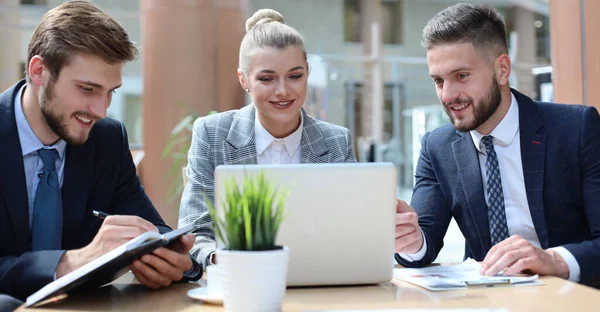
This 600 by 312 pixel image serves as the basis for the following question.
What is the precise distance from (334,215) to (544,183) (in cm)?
106

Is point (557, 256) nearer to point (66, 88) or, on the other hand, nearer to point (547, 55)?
point (66, 88)

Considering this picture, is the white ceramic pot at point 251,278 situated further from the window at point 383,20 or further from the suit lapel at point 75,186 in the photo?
the window at point 383,20

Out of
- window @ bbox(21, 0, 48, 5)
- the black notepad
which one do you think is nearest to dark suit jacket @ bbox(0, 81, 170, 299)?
the black notepad

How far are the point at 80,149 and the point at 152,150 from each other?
4858mm

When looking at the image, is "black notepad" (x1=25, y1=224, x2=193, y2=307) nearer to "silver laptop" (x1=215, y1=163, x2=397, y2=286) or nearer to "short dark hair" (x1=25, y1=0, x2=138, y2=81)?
"silver laptop" (x1=215, y1=163, x2=397, y2=286)

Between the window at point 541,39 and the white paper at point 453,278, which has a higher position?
the window at point 541,39

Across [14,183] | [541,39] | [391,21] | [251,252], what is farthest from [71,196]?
[541,39]

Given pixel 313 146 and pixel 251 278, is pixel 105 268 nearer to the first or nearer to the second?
pixel 251 278

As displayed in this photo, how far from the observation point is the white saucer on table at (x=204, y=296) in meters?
1.46

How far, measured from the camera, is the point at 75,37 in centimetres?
210

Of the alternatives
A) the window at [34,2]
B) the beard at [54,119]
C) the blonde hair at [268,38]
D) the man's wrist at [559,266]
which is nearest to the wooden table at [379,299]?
the man's wrist at [559,266]

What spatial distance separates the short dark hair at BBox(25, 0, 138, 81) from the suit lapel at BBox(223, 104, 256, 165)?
59 cm

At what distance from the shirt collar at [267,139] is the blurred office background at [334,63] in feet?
2.18

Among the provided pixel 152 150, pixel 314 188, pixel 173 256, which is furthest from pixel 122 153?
pixel 152 150
